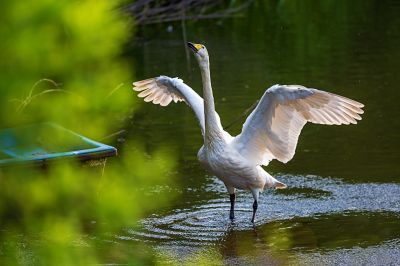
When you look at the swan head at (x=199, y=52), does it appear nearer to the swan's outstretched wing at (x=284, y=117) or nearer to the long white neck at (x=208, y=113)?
the long white neck at (x=208, y=113)

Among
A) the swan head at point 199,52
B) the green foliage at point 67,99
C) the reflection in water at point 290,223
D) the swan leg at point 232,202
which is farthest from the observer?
the swan leg at point 232,202


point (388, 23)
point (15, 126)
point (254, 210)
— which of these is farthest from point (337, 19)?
point (15, 126)

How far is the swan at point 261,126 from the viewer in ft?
22.0

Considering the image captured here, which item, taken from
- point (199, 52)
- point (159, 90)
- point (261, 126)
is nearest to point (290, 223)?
point (261, 126)

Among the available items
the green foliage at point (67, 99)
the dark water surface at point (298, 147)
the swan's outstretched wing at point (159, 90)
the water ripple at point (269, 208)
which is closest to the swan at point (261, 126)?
the water ripple at point (269, 208)

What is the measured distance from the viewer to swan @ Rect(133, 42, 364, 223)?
670 centimetres

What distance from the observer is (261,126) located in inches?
279

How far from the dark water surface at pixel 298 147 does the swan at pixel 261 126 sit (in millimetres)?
451

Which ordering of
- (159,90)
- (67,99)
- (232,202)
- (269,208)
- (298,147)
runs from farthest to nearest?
1. (298,147)
2. (159,90)
3. (269,208)
4. (232,202)
5. (67,99)

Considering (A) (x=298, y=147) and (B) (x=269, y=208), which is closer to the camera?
(B) (x=269, y=208)

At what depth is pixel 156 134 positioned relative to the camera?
10789mm

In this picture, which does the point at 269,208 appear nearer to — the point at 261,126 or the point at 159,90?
the point at 261,126

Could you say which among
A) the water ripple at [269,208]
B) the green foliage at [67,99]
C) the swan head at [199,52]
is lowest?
the water ripple at [269,208]

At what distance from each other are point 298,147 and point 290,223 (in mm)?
2846
